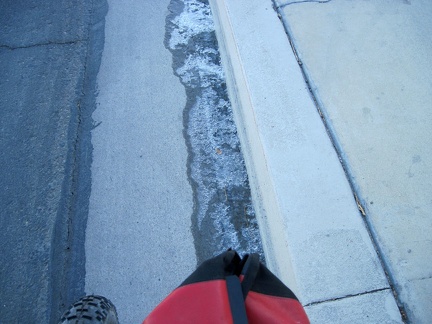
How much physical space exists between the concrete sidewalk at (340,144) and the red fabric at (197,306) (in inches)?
28.6

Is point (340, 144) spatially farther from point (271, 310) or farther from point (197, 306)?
point (197, 306)

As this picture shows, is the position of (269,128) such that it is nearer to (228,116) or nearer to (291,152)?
(291,152)

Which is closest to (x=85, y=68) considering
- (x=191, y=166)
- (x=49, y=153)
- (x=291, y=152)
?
(x=49, y=153)

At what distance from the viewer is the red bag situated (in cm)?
128

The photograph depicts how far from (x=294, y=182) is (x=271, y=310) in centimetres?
102

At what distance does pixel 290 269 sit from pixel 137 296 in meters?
0.91

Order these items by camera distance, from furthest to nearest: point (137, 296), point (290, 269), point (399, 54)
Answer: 1. point (399, 54)
2. point (137, 296)
3. point (290, 269)

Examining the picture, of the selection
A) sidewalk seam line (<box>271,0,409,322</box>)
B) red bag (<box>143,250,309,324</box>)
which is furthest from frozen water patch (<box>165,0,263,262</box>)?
red bag (<box>143,250,309,324</box>)

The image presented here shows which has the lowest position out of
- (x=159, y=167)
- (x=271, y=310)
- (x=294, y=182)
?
(x=159, y=167)

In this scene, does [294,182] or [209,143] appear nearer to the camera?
[294,182]

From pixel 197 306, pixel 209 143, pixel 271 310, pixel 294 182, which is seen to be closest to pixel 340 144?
pixel 294 182

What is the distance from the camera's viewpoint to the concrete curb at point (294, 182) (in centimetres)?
192

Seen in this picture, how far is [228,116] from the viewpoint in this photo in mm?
3082

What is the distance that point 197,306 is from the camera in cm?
131
